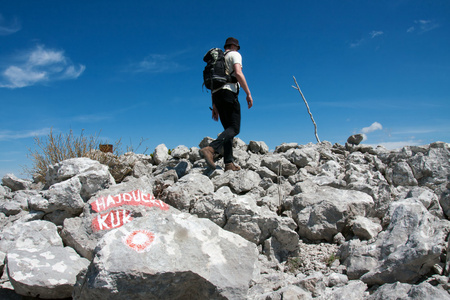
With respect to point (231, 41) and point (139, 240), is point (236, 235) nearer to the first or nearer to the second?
point (139, 240)

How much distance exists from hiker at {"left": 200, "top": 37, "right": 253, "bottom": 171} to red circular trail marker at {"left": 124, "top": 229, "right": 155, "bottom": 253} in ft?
9.29

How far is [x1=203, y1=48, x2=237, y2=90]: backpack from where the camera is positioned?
5.47 meters

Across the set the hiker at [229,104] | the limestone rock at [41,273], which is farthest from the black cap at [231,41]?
the limestone rock at [41,273]

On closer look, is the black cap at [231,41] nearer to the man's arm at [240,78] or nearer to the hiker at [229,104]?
the hiker at [229,104]

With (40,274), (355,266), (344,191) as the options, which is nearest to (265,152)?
(344,191)

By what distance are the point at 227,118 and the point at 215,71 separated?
79cm

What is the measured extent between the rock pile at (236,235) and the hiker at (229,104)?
0.39 metres

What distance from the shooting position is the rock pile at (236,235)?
2.58 meters

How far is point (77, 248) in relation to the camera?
3.53 m

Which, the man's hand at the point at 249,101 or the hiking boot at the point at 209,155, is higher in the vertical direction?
the man's hand at the point at 249,101

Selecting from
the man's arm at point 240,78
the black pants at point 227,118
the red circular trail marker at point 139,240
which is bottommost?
the red circular trail marker at point 139,240

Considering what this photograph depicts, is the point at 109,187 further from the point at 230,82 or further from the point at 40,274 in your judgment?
the point at 230,82

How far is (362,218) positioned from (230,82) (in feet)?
9.60

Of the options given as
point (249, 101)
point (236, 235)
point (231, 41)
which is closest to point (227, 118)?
point (249, 101)
